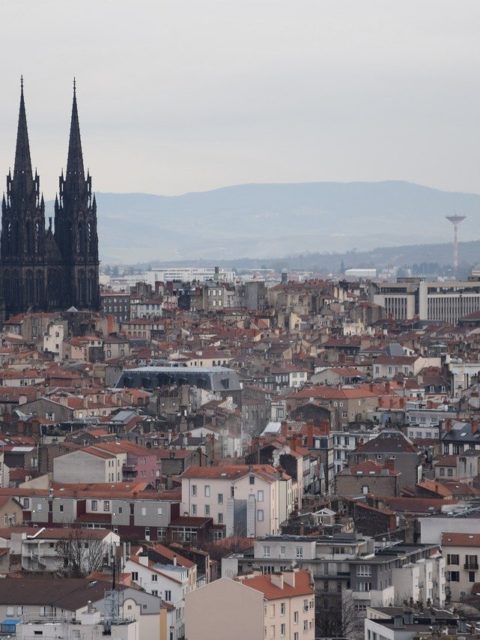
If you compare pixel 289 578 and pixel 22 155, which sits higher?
pixel 22 155

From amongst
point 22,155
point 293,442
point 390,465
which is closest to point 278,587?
point 390,465

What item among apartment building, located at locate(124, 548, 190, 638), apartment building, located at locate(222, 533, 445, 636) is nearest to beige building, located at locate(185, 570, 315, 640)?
apartment building, located at locate(222, 533, 445, 636)

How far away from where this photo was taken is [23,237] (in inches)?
6206

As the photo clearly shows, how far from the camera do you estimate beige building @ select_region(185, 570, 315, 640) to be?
47625mm

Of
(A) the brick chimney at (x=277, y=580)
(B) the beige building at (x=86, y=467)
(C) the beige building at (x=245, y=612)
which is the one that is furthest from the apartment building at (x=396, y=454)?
(C) the beige building at (x=245, y=612)

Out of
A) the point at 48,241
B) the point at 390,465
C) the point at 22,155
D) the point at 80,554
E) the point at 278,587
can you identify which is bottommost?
the point at 390,465

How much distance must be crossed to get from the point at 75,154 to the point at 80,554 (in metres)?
104

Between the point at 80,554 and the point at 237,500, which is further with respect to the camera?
the point at 237,500

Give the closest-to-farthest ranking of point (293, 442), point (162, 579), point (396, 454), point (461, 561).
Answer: point (162, 579) → point (461, 561) → point (396, 454) → point (293, 442)

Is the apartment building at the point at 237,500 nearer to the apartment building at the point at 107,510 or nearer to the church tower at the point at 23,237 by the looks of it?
the apartment building at the point at 107,510

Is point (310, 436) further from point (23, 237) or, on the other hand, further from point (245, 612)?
point (23, 237)

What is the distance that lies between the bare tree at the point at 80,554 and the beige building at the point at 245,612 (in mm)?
5463

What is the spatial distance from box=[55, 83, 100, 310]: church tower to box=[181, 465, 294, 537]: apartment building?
297 ft

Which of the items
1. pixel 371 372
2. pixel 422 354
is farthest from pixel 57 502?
pixel 422 354
